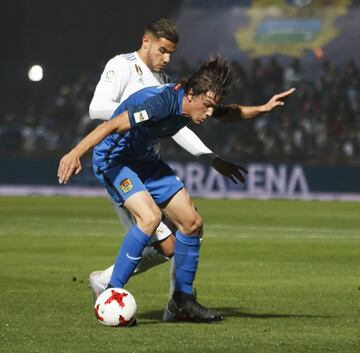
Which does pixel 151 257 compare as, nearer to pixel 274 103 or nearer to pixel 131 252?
pixel 131 252

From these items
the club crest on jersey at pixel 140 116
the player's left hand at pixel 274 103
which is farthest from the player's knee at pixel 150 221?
the player's left hand at pixel 274 103

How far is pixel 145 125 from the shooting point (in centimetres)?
841

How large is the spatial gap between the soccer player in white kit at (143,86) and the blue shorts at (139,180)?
38 cm

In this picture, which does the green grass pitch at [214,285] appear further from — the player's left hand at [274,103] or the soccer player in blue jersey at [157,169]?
the player's left hand at [274,103]

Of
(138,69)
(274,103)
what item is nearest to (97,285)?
(138,69)

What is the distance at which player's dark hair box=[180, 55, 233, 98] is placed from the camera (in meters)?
8.38

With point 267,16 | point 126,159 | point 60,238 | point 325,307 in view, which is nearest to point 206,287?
point 325,307

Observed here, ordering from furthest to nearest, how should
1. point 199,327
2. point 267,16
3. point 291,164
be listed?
point 267,16 → point 291,164 → point 199,327

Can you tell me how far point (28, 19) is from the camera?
32.0 meters

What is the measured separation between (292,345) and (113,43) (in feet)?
78.4

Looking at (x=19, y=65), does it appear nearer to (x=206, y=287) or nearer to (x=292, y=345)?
(x=206, y=287)

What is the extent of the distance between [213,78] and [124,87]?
1.42m

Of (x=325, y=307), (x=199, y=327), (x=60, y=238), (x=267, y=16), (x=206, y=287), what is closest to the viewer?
(x=199, y=327)

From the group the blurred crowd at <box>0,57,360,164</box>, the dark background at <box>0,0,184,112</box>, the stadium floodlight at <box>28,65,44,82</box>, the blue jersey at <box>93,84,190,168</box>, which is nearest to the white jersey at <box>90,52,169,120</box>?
the blue jersey at <box>93,84,190,168</box>
